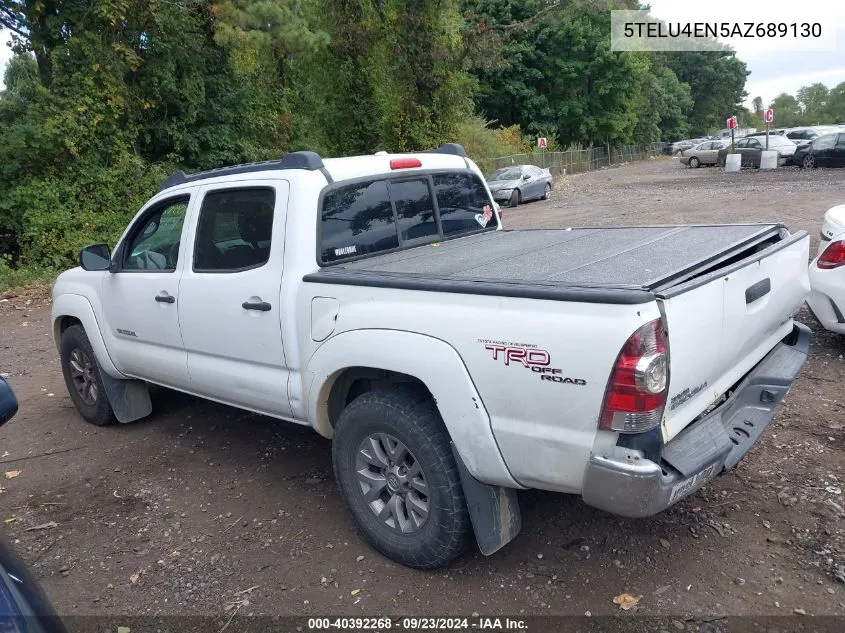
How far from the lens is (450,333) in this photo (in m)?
2.89

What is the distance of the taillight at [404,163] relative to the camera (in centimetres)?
426

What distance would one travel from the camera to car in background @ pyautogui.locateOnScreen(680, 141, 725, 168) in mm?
36912

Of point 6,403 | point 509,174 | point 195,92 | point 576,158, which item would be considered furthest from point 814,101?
point 6,403

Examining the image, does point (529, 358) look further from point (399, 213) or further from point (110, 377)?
point (110, 377)

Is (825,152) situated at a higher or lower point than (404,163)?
lower

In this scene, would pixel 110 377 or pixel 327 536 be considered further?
pixel 110 377

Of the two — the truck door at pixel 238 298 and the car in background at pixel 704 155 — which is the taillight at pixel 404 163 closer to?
the truck door at pixel 238 298

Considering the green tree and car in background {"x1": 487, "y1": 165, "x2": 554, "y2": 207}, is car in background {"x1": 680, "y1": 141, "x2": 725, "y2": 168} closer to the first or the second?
car in background {"x1": 487, "y1": 165, "x2": 554, "y2": 207}

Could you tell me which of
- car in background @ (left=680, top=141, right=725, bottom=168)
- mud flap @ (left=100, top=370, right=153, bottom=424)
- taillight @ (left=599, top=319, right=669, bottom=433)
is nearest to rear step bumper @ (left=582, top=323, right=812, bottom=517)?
taillight @ (left=599, top=319, right=669, bottom=433)

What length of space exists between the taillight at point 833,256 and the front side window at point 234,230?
4.43 metres

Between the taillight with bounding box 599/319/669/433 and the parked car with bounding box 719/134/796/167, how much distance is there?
3149cm

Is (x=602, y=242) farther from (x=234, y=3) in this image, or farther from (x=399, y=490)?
(x=234, y=3)

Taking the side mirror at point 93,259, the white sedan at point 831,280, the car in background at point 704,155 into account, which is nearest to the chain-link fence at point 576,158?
the car in background at point 704,155

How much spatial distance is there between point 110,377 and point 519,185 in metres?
21.5
